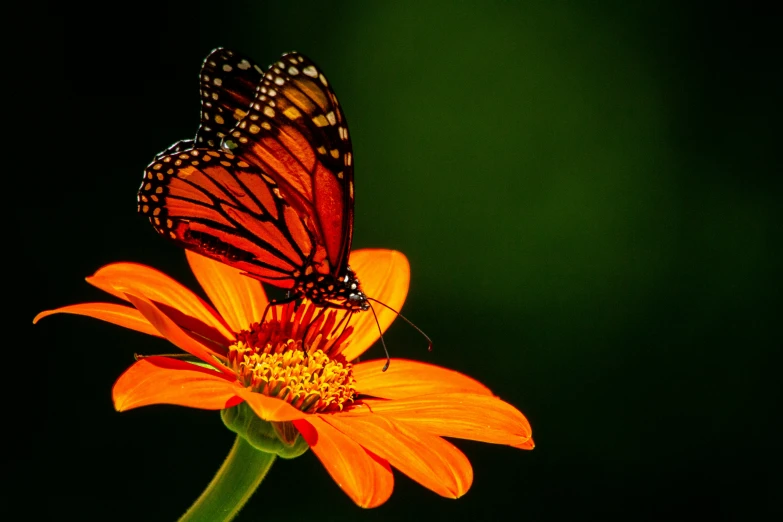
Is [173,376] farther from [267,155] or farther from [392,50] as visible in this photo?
[392,50]

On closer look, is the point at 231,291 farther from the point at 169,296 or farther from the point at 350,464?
the point at 350,464

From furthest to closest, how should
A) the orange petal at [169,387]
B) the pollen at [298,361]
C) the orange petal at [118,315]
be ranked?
1. the pollen at [298,361]
2. the orange petal at [118,315]
3. the orange petal at [169,387]

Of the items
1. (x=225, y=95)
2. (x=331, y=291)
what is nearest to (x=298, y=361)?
(x=331, y=291)

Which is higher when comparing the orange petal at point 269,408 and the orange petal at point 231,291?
the orange petal at point 269,408

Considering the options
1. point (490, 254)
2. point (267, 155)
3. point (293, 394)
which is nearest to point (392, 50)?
point (490, 254)

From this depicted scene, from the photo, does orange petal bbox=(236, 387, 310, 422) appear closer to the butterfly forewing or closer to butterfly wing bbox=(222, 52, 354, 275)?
butterfly wing bbox=(222, 52, 354, 275)

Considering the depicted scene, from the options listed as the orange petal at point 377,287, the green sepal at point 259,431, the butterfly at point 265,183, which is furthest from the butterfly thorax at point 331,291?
the green sepal at point 259,431

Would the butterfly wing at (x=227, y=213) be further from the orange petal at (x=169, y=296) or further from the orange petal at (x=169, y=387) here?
the orange petal at (x=169, y=387)
